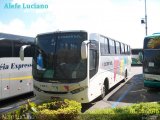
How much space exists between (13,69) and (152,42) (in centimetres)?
762

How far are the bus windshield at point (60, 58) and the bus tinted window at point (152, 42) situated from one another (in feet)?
19.3

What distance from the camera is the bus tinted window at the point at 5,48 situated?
11109mm

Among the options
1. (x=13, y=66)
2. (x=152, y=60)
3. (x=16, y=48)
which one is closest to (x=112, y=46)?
(x=152, y=60)

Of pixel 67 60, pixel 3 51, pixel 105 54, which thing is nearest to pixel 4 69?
pixel 3 51

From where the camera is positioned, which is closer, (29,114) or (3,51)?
(29,114)

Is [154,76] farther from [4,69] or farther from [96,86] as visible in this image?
[4,69]

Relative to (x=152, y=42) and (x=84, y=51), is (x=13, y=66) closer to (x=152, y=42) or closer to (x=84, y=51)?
(x=84, y=51)

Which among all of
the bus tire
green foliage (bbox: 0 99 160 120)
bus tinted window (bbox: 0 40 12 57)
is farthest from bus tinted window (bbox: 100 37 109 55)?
green foliage (bbox: 0 99 160 120)

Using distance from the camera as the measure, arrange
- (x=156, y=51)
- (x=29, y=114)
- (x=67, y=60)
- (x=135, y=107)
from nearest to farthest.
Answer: (x=29, y=114) < (x=135, y=107) < (x=67, y=60) < (x=156, y=51)

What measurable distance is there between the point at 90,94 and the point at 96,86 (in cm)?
98

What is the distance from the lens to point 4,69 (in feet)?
36.9

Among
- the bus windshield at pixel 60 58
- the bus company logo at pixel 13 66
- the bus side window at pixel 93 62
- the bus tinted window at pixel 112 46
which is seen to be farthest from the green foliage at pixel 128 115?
the bus tinted window at pixel 112 46

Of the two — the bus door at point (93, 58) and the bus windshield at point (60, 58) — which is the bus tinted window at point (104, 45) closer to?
the bus door at point (93, 58)

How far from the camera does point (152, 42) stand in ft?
47.3
